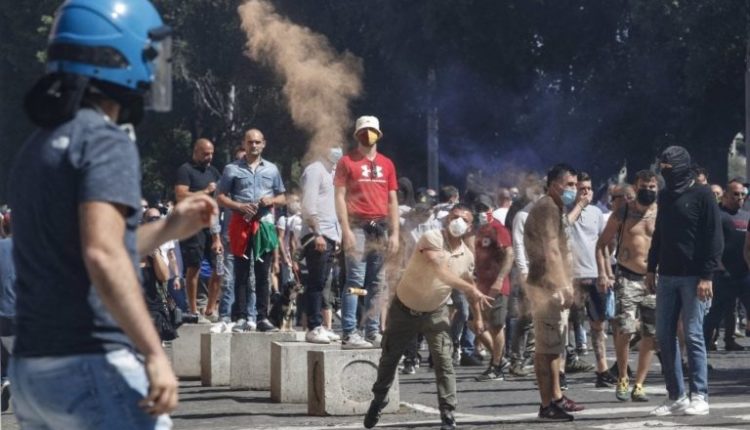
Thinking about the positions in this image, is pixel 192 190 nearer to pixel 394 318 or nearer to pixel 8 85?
pixel 394 318

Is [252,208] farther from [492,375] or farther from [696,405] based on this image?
[696,405]

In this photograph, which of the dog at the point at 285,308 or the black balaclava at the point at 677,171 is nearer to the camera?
the black balaclava at the point at 677,171

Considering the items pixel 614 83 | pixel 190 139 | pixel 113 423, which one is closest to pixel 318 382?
pixel 113 423

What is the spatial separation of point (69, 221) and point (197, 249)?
12753mm

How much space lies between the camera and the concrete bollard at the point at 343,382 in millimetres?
13055

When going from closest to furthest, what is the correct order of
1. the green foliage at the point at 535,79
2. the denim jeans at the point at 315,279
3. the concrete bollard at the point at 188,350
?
1. the denim jeans at the point at 315,279
2. the concrete bollard at the point at 188,350
3. the green foliage at the point at 535,79

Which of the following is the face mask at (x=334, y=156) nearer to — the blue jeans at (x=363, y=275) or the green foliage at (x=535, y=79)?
the blue jeans at (x=363, y=275)

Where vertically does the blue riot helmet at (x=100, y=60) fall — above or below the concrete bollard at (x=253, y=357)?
above

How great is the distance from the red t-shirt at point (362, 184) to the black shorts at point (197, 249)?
3558 millimetres

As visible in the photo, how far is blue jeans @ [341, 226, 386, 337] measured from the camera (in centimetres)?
1348

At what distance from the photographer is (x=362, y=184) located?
13.5 metres

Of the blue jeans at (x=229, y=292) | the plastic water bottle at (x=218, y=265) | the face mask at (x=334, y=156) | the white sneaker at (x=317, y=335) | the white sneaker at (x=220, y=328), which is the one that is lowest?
the white sneaker at (x=317, y=335)

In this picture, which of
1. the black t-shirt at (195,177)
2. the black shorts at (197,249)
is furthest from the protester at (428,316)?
the black shorts at (197,249)

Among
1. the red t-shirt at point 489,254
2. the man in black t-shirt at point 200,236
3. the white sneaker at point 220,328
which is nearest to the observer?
the man in black t-shirt at point 200,236
